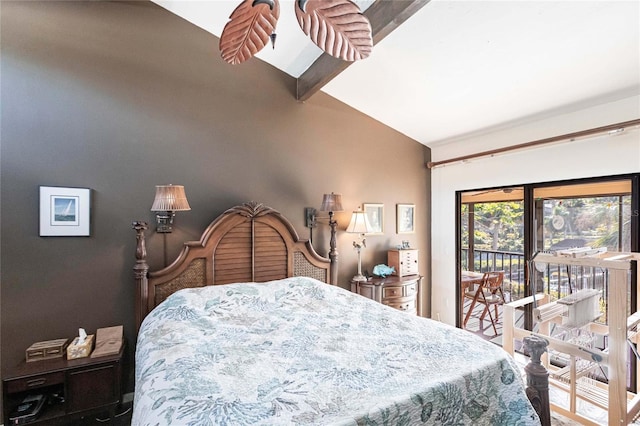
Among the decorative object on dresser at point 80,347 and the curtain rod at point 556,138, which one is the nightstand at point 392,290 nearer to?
the curtain rod at point 556,138

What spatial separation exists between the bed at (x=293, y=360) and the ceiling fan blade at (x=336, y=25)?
1.60 meters

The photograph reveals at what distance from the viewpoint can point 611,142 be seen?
259cm

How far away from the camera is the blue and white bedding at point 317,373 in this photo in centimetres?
109

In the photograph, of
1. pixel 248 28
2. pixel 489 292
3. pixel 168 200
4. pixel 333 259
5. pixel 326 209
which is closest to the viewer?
pixel 248 28

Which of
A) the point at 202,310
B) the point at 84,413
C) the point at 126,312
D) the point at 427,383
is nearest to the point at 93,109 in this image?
the point at 126,312

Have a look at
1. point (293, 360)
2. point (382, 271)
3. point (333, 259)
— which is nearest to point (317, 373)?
point (293, 360)

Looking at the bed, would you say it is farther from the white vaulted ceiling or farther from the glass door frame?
the glass door frame

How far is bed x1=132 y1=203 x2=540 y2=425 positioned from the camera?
1.11 m

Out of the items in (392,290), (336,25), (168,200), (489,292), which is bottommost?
(489,292)

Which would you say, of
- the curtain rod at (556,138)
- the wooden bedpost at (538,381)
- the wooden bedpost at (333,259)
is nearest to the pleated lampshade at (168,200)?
the wooden bedpost at (333,259)

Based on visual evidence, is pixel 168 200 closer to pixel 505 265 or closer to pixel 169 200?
pixel 169 200

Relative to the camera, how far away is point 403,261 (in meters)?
3.58

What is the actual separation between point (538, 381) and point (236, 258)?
7.52 ft

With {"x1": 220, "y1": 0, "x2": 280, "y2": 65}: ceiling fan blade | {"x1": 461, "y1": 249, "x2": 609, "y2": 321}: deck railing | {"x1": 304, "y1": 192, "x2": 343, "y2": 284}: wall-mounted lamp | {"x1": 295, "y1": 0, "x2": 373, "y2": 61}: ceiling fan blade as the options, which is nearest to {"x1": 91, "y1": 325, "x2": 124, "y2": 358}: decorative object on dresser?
{"x1": 304, "y1": 192, "x2": 343, "y2": 284}: wall-mounted lamp
